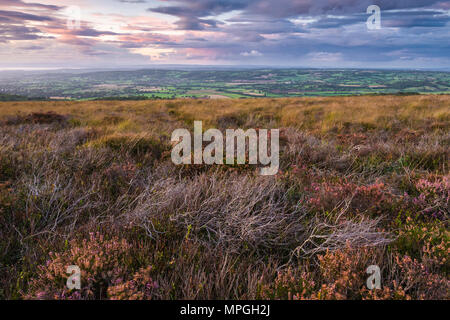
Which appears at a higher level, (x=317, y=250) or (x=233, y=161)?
(x=233, y=161)

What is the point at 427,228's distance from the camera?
2.74m

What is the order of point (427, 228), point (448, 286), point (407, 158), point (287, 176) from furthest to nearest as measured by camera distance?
point (407, 158), point (287, 176), point (427, 228), point (448, 286)

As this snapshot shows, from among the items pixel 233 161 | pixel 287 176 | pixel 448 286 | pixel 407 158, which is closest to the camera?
pixel 448 286

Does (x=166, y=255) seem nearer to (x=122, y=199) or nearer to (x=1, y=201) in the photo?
(x=122, y=199)

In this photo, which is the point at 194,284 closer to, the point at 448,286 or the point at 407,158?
the point at 448,286

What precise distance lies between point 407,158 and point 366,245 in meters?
3.50

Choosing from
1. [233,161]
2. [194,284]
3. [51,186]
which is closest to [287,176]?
[233,161]

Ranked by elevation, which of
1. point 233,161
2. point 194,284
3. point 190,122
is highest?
point 190,122

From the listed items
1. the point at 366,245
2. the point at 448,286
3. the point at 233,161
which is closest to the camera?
the point at 448,286

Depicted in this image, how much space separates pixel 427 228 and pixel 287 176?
5.96 ft

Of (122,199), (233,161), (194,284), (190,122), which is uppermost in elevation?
(190,122)

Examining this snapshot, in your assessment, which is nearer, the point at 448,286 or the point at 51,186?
the point at 448,286

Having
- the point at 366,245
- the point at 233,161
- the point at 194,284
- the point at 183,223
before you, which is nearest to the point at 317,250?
the point at 366,245

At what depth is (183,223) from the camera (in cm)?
278
